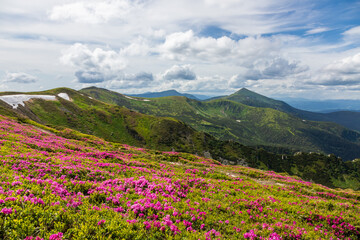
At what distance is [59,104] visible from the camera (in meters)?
144

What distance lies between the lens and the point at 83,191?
33.7ft

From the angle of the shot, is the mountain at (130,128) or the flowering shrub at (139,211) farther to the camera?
the mountain at (130,128)

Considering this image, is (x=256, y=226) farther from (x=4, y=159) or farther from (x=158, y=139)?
(x=158, y=139)

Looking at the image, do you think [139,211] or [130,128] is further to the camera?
[130,128]

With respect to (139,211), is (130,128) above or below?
below

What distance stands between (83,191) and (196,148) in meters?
166

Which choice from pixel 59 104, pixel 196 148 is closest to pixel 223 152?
pixel 196 148

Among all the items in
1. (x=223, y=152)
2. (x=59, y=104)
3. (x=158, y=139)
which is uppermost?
(x=59, y=104)

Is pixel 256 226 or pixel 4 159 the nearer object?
pixel 256 226

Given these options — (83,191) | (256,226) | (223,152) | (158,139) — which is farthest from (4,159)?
(223,152)

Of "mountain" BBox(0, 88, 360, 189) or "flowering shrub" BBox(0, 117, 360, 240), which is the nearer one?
"flowering shrub" BBox(0, 117, 360, 240)

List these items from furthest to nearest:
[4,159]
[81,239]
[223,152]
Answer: [223,152] → [4,159] → [81,239]

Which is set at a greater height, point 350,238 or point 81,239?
point 81,239

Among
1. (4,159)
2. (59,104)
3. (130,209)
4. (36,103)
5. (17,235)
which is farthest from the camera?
(59,104)
